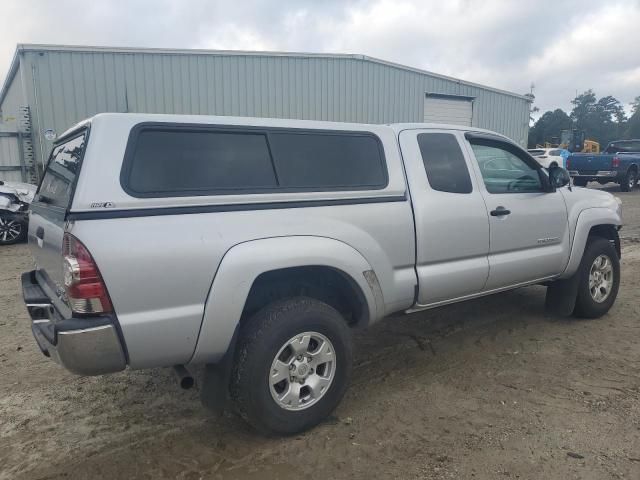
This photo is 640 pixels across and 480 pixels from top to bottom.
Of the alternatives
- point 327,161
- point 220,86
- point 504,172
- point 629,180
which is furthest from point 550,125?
point 327,161

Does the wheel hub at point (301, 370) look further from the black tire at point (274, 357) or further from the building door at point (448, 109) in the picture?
the building door at point (448, 109)

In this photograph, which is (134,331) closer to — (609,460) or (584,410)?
(609,460)

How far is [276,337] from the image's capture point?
2912mm

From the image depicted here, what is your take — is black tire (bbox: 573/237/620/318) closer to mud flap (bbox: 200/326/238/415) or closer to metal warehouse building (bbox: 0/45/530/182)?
mud flap (bbox: 200/326/238/415)

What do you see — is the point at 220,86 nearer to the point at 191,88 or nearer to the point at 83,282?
the point at 191,88

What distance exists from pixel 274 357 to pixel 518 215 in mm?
2516

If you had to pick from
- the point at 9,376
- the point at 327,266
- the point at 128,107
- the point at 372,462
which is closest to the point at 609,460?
the point at 372,462

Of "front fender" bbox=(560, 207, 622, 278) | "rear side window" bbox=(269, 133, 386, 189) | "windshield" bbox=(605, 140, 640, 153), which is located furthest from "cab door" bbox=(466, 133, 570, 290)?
"windshield" bbox=(605, 140, 640, 153)

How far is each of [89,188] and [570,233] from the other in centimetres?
412

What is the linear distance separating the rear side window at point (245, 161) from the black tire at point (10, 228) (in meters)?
8.50

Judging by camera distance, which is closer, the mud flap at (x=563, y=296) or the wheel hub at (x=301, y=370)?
the wheel hub at (x=301, y=370)

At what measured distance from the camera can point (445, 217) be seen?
3748 millimetres

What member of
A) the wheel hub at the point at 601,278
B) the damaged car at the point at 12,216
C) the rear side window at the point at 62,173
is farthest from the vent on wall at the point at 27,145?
the wheel hub at the point at 601,278

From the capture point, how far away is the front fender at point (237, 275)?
271 cm
